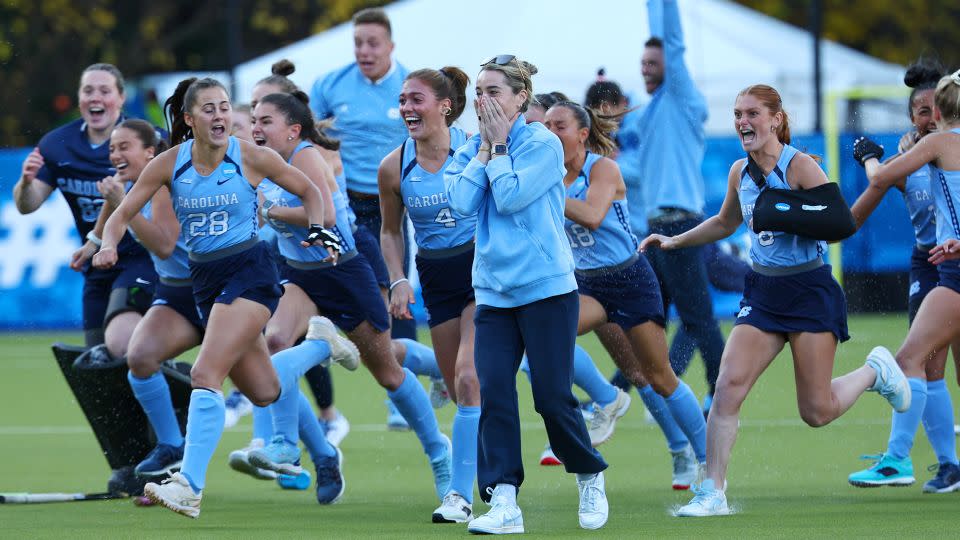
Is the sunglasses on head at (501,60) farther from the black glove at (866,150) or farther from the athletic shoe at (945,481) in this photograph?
the athletic shoe at (945,481)

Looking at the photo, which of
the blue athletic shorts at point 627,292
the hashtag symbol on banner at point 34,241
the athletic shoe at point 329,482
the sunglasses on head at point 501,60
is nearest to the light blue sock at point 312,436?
the athletic shoe at point 329,482

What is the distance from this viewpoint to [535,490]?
8.06m

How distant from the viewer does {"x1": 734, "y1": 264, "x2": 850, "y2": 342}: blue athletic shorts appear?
6961 mm

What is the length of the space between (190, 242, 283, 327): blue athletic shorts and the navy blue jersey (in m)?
1.73

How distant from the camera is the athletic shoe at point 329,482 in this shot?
773 centimetres

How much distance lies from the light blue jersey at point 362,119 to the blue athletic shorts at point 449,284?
2.58 metres

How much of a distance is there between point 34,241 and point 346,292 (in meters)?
10.7

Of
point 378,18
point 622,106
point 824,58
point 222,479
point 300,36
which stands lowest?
point 222,479

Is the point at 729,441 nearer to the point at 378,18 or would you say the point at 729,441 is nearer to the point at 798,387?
the point at 798,387

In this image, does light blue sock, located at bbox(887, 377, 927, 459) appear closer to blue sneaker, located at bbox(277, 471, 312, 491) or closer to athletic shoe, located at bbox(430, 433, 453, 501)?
athletic shoe, located at bbox(430, 433, 453, 501)

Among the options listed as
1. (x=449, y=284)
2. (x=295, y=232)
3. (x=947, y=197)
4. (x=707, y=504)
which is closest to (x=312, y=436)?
(x=295, y=232)

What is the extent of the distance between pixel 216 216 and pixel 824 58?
16403mm

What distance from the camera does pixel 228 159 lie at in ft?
23.8

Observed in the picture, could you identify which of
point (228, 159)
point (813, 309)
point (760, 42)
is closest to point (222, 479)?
point (228, 159)
